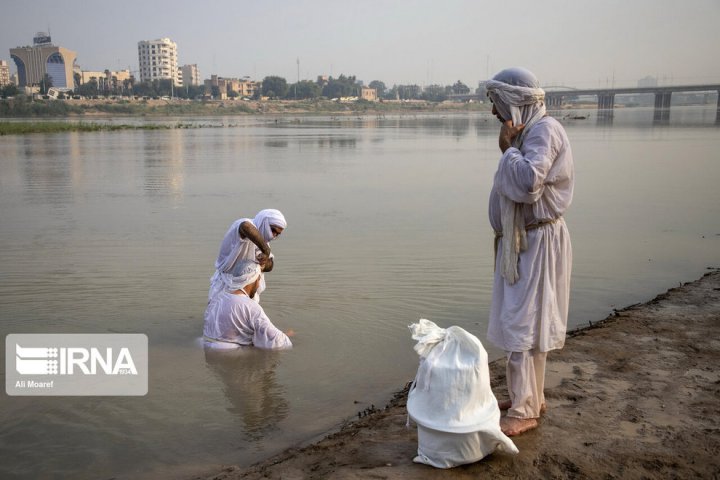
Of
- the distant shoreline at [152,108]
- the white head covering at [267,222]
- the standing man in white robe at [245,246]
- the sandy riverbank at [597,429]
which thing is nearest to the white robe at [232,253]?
the standing man in white robe at [245,246]

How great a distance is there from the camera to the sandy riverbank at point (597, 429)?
327cm

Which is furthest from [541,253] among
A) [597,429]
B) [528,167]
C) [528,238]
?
[597,429]

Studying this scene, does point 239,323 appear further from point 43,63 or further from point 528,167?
point 43,63

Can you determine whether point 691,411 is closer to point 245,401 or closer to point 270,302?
point 245,401

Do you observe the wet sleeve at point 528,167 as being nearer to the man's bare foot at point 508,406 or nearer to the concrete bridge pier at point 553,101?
the man's bare foot at point 508,406

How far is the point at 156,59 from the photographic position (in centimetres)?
18988

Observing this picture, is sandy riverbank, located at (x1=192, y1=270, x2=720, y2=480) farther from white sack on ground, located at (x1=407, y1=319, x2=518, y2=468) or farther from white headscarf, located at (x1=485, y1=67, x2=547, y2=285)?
white headscarf, located at (x1=485, y1=67, x2=547, y2=285)

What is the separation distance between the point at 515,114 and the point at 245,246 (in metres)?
2.86

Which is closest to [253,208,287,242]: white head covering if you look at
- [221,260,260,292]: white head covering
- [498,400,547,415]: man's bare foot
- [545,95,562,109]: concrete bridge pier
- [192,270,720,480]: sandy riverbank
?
[221,260,260,292]: white head covering

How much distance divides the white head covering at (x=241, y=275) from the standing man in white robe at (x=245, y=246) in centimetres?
2

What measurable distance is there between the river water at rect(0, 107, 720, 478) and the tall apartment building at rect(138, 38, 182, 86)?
602 feet

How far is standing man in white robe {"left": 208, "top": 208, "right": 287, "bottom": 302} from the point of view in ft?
18.5

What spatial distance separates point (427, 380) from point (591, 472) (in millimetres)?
877

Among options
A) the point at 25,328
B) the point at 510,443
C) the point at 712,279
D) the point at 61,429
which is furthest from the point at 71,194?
the point at 510,443
